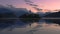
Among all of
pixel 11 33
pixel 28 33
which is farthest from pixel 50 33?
pixel 11 33

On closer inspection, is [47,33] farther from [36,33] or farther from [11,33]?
[11,33]

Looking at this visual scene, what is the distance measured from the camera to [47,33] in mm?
12602

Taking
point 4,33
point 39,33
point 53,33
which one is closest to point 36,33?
point 39,33

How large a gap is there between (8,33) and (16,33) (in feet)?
1.69

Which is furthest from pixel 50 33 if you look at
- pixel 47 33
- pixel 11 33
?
pixel 11 33

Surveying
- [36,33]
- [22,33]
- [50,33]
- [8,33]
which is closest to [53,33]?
[50,33]

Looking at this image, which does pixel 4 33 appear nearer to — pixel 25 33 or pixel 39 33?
pixel 25 33

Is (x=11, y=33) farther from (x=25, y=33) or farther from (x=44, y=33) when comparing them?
(x=44, y=33)

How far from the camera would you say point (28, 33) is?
41.3ft

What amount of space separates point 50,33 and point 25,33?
5.18ft

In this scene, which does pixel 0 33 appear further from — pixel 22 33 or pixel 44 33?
pixel 44 33

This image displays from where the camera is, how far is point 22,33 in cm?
1255

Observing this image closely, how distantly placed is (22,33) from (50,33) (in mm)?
1768

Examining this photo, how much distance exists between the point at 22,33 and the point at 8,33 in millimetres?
885
